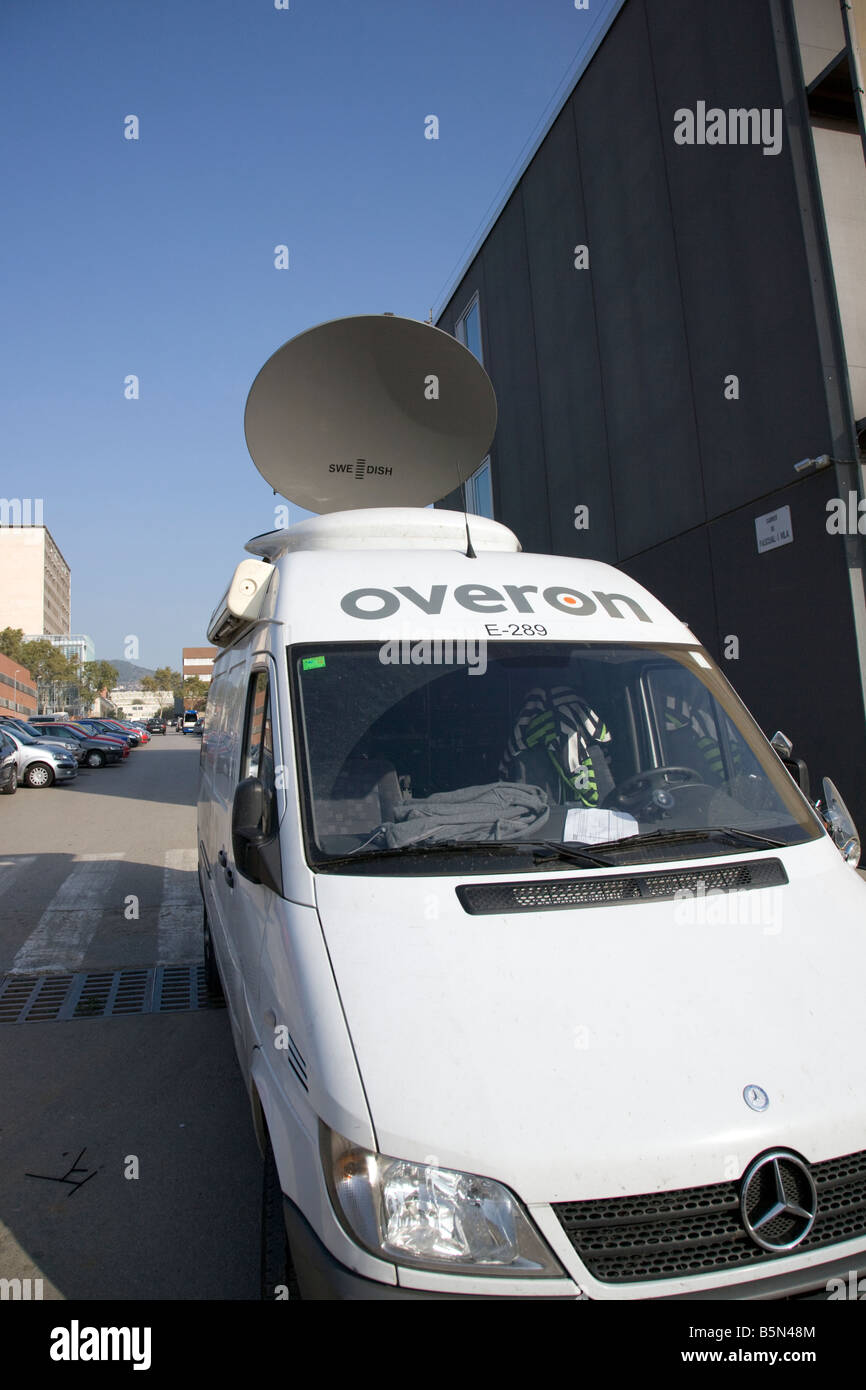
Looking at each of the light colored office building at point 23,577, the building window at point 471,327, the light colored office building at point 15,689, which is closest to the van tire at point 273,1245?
the building window at point 471,327

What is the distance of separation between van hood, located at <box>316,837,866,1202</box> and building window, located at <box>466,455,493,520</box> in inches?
674

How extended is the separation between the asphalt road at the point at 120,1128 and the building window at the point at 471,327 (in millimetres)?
14368

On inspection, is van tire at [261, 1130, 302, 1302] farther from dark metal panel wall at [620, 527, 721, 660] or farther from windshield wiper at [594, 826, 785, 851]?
dark metal panel wall at [620, 527, 721, 660]

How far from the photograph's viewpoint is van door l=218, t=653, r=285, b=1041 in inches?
114

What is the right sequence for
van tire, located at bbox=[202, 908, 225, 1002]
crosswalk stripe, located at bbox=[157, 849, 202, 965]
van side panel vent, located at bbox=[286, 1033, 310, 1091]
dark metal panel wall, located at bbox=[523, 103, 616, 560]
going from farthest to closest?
1. dark metal panel wall, located at bbox=[523, 103, 616, 560]
2. crosswalk stripe, located at bbox=[157, 849, 202, 965]
3. van tire, located at bbox=[202, 908, 225, 1002]
4. van side panel vent, located at bbox=[286, 1033, 310, 1091]

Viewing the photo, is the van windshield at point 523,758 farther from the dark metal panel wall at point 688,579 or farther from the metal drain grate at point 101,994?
the dark metal panel wall at point 688,579

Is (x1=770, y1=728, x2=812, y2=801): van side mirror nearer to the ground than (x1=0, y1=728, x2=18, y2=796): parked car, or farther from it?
nearer to the ground

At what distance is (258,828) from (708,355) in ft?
33.3

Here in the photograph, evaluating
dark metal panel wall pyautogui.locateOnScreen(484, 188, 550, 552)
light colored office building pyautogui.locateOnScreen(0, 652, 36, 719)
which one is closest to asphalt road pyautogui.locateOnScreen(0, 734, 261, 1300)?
dark metal panel wall pyautogui.locateOnScreen(484, 188, 550, 552)

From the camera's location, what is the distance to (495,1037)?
2.17m

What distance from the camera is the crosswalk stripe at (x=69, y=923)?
278 inches
